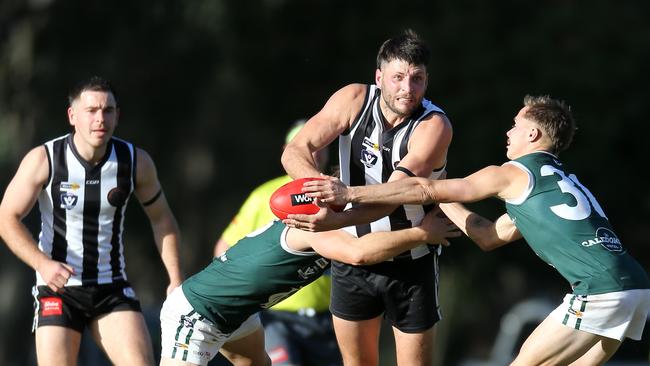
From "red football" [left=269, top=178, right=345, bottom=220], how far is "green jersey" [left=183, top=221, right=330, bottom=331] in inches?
13.1

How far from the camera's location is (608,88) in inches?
703

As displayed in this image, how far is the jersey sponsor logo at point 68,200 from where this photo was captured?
722 cm

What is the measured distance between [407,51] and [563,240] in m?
1.37

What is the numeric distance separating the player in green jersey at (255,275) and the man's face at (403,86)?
0.64 meters

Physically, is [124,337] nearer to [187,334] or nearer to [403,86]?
[187,334]

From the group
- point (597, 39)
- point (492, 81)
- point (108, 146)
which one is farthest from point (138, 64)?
point (108, 146)

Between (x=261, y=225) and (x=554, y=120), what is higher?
(x=554, y=120)

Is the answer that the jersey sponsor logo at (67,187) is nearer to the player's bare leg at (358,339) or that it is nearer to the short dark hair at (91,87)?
the short dark hair at (91,87)

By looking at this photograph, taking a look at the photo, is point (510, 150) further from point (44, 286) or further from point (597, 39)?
point (597, 39)

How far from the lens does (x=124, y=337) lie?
6.95 m

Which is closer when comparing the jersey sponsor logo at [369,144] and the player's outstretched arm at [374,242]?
the player's outstretched arm at [374,242]

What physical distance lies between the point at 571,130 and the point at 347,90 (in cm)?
131

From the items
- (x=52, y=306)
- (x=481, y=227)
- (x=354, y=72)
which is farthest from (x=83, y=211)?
(x=354, y=72)

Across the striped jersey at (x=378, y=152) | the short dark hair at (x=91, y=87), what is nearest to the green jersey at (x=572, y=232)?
the striped jersey at (x=378, y=152)
